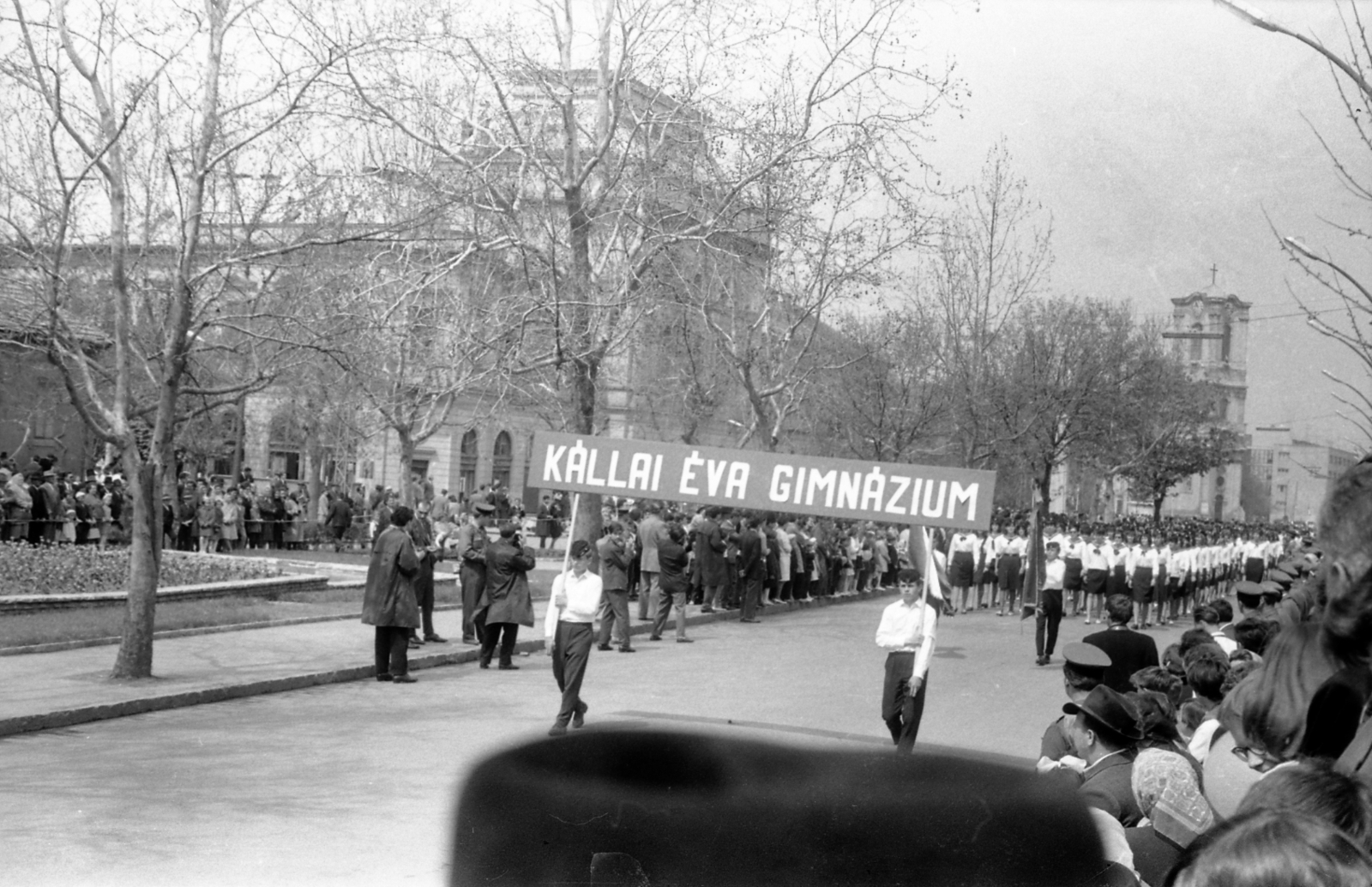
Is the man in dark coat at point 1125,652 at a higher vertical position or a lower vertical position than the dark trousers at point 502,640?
higher

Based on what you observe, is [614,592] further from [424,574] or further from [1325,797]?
[1325,797]

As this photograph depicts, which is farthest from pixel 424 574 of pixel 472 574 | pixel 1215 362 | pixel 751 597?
pixel 1215 362

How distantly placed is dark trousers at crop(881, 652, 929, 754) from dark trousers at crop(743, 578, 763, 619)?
13.8 meters

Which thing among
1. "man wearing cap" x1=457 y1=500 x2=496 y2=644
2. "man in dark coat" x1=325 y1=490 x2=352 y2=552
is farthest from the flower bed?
"man in dark coat" x1=325 y1=490 x2=352 y2=552

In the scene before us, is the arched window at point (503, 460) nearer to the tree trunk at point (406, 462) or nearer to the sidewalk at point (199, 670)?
the tree trunk at point (406, 462)

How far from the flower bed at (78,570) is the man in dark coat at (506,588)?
5454 mm

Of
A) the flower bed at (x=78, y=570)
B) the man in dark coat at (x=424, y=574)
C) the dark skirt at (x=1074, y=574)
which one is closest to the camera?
the man in dark coat at (x=424, y=574)

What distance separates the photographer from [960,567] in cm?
2859

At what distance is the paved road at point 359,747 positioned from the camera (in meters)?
7.34

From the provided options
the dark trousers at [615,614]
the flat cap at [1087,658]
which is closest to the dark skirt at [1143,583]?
the dark trousers at [615,614]

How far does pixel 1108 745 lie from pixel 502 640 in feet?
40.1

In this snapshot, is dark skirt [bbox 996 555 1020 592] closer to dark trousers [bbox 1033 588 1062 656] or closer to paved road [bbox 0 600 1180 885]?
paved road [bbox 0 600 1180 885]

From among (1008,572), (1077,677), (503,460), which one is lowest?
(1008,572)

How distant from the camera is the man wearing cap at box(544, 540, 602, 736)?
11.8 m
